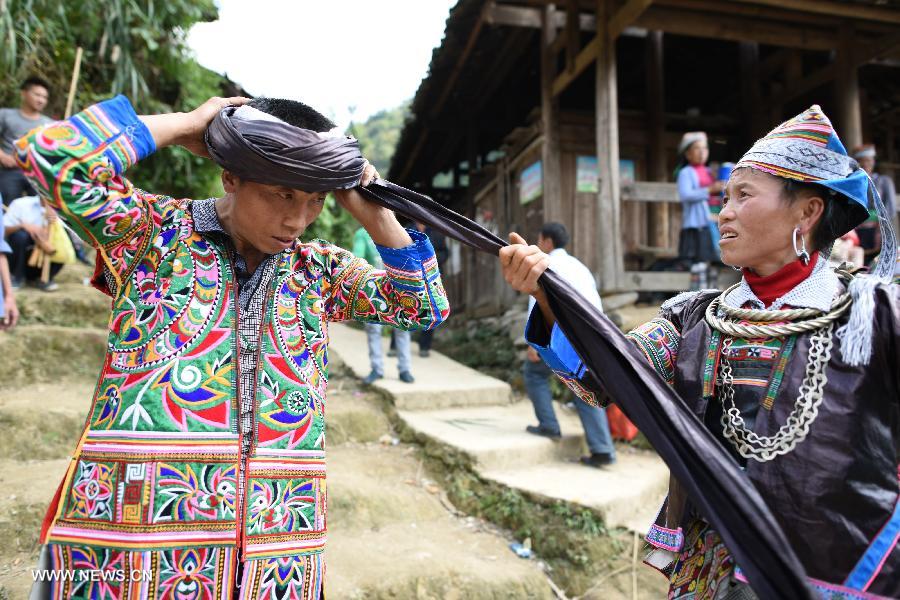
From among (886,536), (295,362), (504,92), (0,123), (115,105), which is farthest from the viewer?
(504,92)

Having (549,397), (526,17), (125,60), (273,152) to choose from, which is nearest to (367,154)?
(526,17)

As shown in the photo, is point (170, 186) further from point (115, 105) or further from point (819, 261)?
point (819, 261)

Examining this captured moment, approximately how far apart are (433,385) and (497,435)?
136cm

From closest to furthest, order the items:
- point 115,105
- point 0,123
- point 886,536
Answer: point 886,536, point 115,105, point 0,123

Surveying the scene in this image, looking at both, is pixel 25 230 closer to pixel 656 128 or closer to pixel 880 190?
pixel 656 128

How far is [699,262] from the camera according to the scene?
6656 millimetres

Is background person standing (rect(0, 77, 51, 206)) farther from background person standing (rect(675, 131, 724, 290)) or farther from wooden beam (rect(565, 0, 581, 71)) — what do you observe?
background person standing (rect(675, 131, 724, 290))

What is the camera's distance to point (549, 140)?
27.4 ft

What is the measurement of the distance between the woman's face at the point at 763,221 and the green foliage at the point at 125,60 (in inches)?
273

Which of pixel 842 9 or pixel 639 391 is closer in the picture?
pixel 639 391

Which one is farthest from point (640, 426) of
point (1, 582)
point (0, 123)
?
point (0, 123)

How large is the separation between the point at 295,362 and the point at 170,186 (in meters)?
7.19

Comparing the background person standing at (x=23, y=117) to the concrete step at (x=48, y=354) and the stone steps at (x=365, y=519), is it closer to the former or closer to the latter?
the concrete step at (x=48, y=354)

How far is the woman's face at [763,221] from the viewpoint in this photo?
63.1 inches
